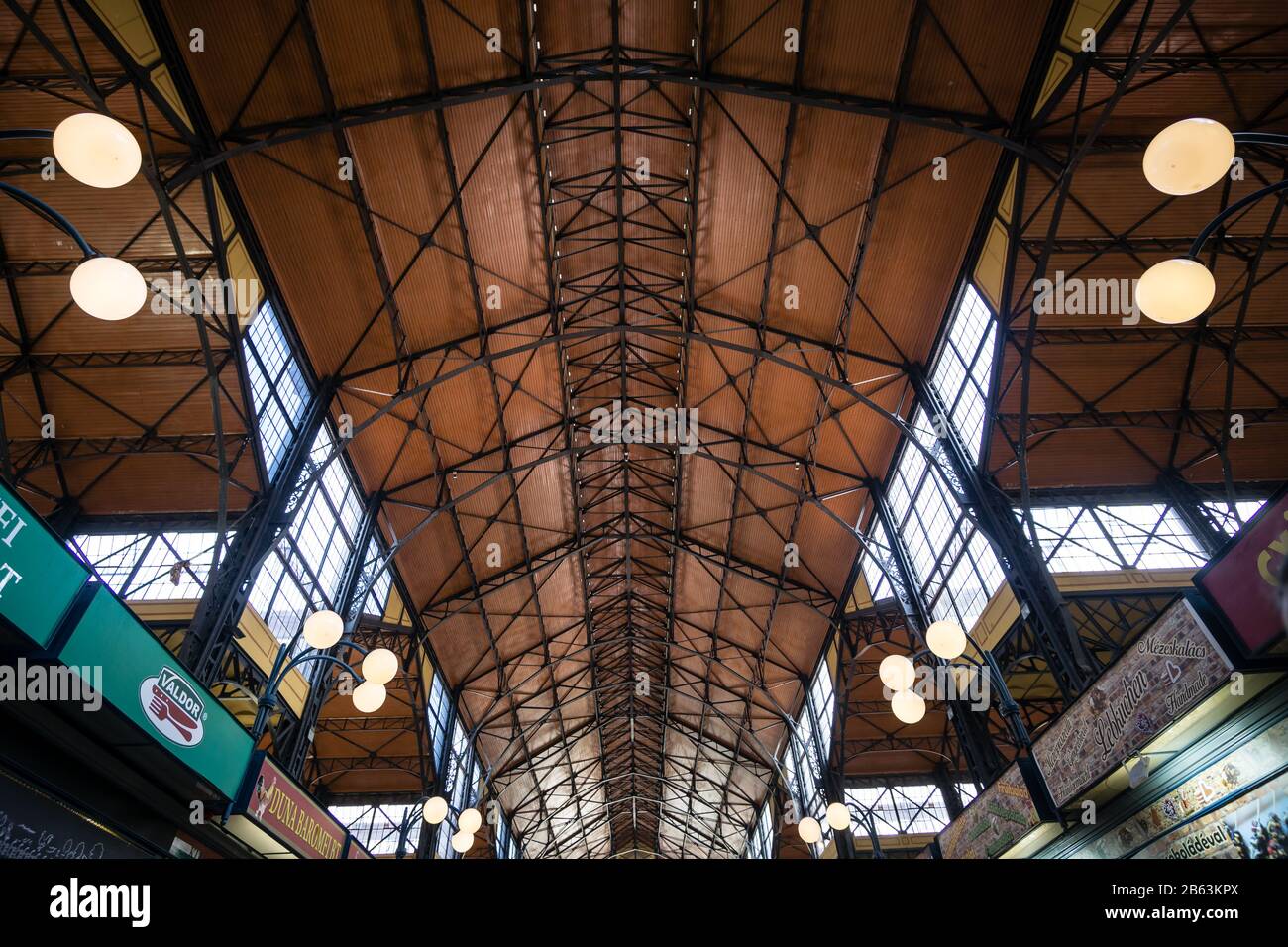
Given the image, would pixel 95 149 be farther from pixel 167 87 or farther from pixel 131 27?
pixel 167 87

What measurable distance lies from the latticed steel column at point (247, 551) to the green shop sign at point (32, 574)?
5.62 meters

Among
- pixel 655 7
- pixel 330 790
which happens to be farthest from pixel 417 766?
pixel 655 7

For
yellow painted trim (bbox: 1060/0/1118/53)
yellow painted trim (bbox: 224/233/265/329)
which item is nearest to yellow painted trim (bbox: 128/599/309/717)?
yellow painted trim (bbox: 224/233/265/329)

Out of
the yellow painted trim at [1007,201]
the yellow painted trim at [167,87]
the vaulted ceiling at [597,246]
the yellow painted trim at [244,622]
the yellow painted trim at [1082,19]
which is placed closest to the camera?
the yellow painted trim at [1082,19]

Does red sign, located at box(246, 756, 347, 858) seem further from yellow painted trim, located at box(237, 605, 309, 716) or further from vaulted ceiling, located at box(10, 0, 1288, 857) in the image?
vaulted ceiling, located at box(10, 0, 1288, 857)

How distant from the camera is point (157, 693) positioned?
9086 mm

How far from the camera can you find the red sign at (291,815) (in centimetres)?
1159

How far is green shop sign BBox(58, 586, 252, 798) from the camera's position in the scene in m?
7.97

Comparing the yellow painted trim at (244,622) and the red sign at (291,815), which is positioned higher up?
the yellow painted trim at (244,622)

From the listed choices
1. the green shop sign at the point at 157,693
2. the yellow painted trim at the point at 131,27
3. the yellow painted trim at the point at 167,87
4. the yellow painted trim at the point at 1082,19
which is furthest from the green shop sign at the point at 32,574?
the yellow painted trim at the point at 1082,19

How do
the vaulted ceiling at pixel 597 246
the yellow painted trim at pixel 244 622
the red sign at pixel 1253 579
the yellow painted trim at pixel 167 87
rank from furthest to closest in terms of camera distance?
the yellow painted trim at pixel 244 622
the vaulted ceiling at pixel 597 246
the yellow painted trim at pixel 167 87
the red sign at pixel 1253 579

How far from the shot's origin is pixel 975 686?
1669 cm

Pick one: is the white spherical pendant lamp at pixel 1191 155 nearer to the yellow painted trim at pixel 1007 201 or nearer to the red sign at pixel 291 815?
the yellow painted trim at pixel 1007 201

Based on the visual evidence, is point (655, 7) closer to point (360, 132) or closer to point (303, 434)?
point (360, 132)
